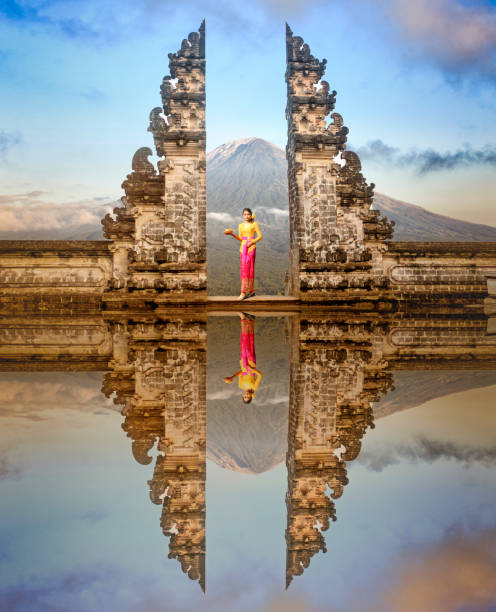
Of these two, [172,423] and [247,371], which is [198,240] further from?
[172,423]

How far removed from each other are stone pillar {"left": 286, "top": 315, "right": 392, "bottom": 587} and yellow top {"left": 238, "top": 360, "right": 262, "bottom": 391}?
0.89 ft

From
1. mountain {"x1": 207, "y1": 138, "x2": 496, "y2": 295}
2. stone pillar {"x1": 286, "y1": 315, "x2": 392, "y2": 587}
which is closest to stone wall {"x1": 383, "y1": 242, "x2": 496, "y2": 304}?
stone pillar {"x1": 286, "y1": 315, "x2": 392, "y2": 587}

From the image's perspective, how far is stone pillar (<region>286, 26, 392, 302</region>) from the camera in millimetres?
14484

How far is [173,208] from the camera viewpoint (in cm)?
1416

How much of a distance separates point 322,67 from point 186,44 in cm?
341

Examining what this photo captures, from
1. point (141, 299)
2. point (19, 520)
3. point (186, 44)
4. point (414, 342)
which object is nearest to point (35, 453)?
point (19, 520)

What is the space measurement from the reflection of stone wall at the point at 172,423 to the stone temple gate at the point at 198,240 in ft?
23.0

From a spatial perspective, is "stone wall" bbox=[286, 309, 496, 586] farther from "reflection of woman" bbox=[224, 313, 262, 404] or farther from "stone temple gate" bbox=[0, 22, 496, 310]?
"stone temple gate" bbox=[0, 22, 496, 310]

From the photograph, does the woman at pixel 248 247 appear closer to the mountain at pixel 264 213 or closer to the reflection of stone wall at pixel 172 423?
the reflection of stone wall at pixel 172 423

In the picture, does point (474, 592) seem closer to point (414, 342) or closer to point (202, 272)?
point (414, 342)

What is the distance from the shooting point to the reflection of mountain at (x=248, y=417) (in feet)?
9.10

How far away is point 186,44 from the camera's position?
1459cm

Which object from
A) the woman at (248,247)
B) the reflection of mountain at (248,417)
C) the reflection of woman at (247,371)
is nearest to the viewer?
the reflection of mountain at (248,417)

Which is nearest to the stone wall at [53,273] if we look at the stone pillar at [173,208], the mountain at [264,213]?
the stone pillar at [173,208]
